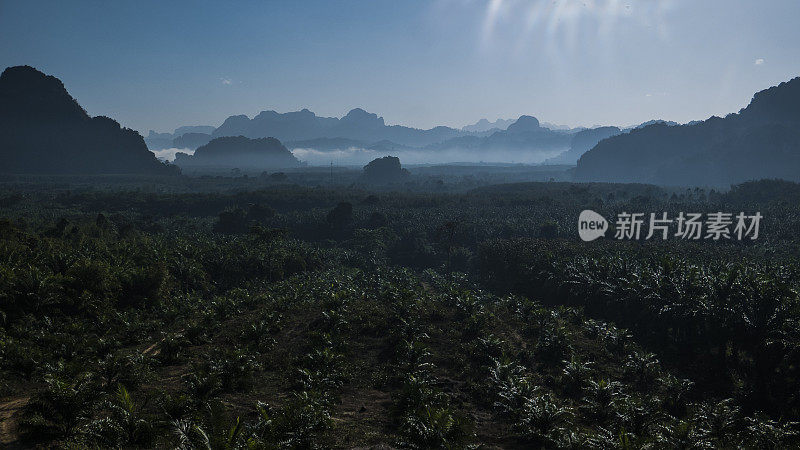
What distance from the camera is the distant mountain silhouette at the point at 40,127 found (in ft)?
590

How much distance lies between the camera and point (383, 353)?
77.2ft

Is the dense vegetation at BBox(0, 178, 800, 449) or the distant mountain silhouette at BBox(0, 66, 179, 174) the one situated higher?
the distant mountain silhouette at BBox(0, 66, 179, 174)

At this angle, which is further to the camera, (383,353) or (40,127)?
(40,127)

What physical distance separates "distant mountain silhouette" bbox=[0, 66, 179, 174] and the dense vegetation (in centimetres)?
17740

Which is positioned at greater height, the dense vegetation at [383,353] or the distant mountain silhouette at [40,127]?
the distant mountain silhouette at [40,127]

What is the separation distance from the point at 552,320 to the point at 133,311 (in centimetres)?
3245

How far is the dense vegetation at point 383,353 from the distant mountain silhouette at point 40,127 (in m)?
177

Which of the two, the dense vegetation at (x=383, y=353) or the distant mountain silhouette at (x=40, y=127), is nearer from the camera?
the dense vegetation at (x=383, y=353)

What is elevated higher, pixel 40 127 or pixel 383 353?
pixel 40 127

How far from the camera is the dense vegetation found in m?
13.1

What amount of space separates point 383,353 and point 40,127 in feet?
780

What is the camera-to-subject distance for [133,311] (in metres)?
30.8

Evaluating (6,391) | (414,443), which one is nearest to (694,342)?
(414,443)

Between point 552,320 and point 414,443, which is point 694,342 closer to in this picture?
point 552,320
